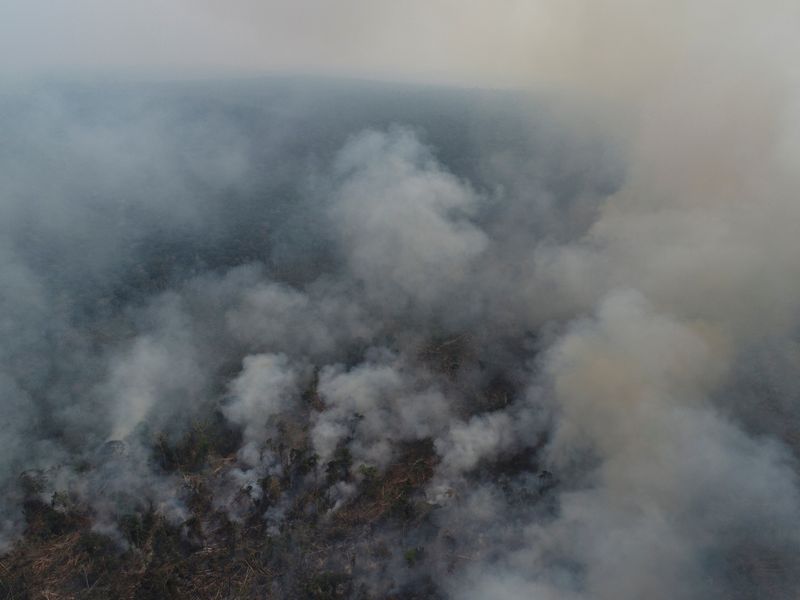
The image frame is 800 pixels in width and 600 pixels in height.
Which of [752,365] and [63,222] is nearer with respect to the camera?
[752,365]

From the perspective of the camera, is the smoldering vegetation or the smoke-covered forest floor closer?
the smoke-covered forest floor

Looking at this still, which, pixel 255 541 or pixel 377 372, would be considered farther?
pixel 377 372

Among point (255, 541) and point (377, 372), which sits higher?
point (377, 372)

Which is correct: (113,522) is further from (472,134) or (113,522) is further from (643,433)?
(472,134)

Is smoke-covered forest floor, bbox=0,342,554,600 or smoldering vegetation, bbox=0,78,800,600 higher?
smoldering vegetation, bbox=0,78,800,600

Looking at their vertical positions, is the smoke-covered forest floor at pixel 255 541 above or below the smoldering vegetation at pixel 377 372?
below

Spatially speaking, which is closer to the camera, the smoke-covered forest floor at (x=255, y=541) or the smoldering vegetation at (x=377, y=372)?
the smoke-covered forest floor at (x=255, y=541)

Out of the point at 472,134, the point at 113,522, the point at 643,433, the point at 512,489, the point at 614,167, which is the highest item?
the point at 472,134

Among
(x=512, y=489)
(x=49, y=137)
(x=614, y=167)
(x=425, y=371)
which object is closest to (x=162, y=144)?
(x=49, y=137)
